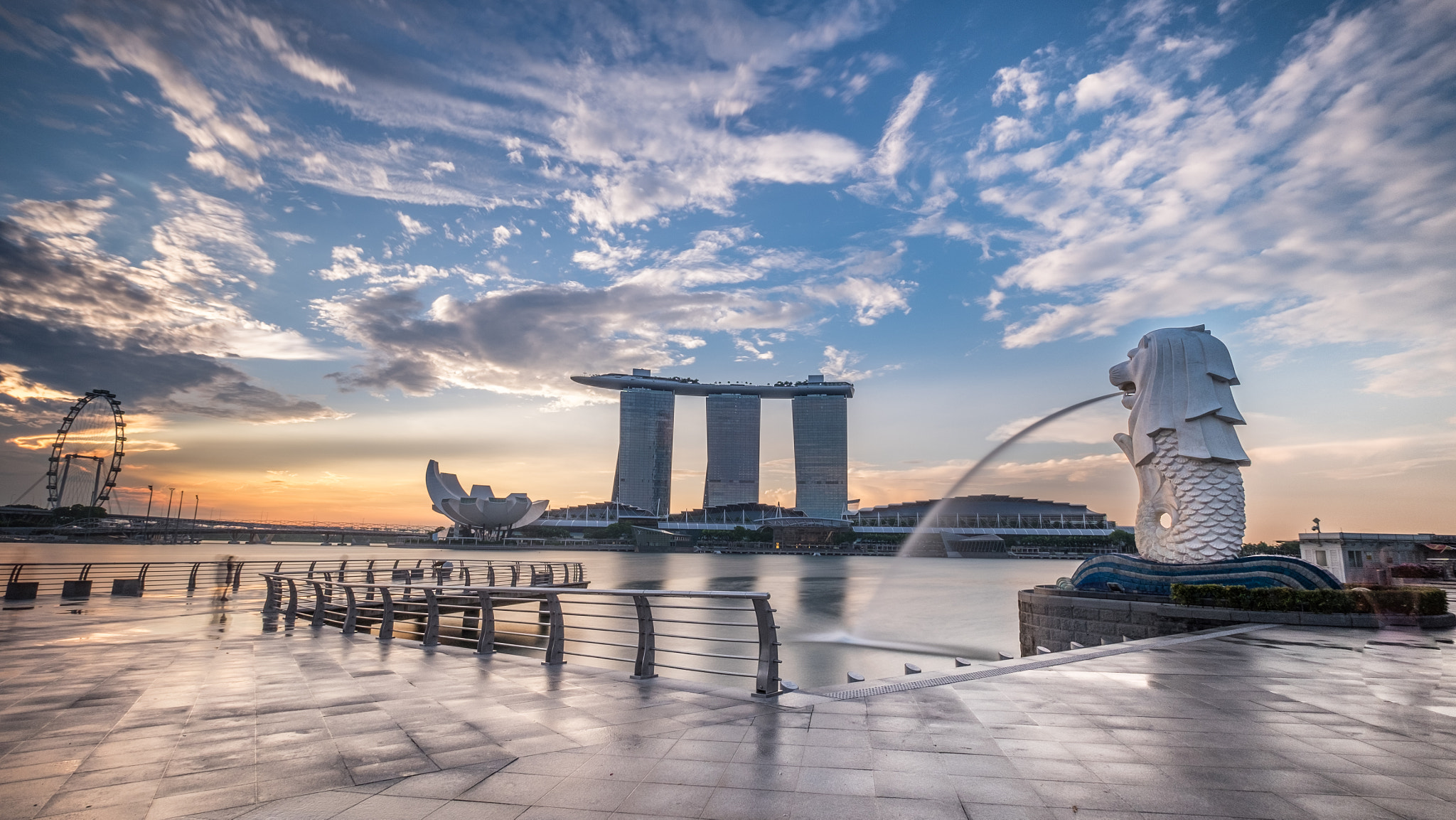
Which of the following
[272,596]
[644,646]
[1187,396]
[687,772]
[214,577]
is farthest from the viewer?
[214,577]

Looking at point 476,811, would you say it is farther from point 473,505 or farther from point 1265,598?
point 473,505

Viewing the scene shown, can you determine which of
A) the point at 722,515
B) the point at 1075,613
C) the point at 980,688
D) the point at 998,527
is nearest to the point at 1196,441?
the point at 1075,613

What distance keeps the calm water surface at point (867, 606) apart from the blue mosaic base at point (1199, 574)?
437cm

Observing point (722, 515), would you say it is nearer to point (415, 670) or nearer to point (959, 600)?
point (959, 600)

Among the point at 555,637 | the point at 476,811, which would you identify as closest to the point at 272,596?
the point at 555,637

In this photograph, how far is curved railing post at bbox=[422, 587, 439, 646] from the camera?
35.1 ft

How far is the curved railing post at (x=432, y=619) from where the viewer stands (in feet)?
35.1

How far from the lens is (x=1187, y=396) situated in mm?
20578

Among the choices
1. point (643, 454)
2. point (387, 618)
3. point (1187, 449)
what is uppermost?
→ point (643, 454)

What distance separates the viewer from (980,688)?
734 centimetres

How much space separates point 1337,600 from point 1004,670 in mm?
11742

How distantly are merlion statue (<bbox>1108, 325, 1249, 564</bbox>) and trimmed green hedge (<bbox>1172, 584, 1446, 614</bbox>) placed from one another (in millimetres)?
3836

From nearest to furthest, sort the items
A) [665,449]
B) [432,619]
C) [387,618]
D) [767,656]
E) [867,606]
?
1. [767,656]
2. [432,619]
3. [387,618]
4. [867,606]
5. [665,449]

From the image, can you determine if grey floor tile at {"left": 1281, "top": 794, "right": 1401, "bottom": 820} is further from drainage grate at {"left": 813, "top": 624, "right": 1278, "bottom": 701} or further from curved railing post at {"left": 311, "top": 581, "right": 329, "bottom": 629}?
curved railing post at {"left": 311, "top": 581, "right": 329, "bottom": 629}
